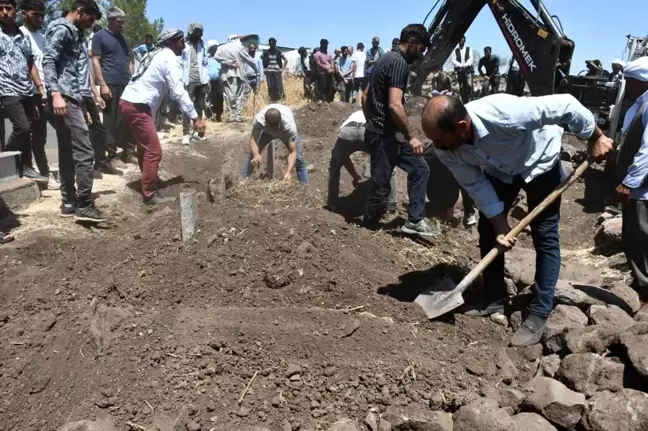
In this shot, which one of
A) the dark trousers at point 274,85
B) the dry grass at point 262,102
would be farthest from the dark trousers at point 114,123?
the dark trousers at point 274,85

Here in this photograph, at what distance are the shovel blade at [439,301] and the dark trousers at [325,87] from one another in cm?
1294

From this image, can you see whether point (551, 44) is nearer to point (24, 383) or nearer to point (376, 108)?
point (376, 108)

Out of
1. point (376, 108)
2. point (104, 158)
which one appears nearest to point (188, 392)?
point (376, 108)

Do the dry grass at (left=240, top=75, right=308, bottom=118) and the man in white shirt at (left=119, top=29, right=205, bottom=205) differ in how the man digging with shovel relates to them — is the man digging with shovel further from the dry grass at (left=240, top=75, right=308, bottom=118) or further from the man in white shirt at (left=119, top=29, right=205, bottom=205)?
the dry grass at (left=240, top=75, right=308, bottom=118)

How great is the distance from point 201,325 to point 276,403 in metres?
0.74

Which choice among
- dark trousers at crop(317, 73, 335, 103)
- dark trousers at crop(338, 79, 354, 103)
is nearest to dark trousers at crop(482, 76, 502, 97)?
dark trousers at crop(338, 79, 354, 103)

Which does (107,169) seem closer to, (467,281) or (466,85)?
(467,281)

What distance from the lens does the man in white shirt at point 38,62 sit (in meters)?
5.94

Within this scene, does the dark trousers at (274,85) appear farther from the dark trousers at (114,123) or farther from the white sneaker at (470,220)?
the white sneaker at (470,220)

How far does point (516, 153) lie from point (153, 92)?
4.03m

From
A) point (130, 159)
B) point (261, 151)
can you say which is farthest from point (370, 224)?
point (130, 159)

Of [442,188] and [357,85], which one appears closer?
[442,188]

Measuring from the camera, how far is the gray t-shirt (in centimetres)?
1018

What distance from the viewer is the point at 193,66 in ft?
33.6
